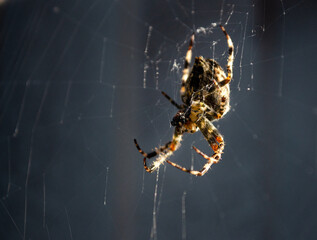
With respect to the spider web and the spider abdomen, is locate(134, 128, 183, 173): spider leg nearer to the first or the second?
the spider abdomen

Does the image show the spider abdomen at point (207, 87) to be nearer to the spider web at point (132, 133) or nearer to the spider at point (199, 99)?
the spider at point (199, 99)

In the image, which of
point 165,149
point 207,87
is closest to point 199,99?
point 207,87

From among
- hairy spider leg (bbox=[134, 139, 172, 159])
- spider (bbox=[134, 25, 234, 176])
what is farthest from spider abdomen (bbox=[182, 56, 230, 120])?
hairy spider leg (bbox=[134, 139, 172, 159])

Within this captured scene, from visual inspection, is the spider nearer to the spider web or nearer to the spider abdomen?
the spider abdomen

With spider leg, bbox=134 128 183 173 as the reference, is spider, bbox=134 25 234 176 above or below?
above

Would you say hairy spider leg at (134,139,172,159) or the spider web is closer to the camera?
hairy spider leg at (134,139,172,159)

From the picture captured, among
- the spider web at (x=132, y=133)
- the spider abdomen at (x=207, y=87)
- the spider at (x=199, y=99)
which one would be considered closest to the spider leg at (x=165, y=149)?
the spider at (x=199, y=99)

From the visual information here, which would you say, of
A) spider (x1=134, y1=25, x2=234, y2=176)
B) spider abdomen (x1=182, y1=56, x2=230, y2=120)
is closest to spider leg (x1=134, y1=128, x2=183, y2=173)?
spider (x1=134, y1=25, x2=234, y2=176)

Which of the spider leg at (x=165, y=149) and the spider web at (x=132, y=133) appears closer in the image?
the spider leg at (x=165, y=149)

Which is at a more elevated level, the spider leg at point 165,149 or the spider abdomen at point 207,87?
the spider abdomen at point 207,87
